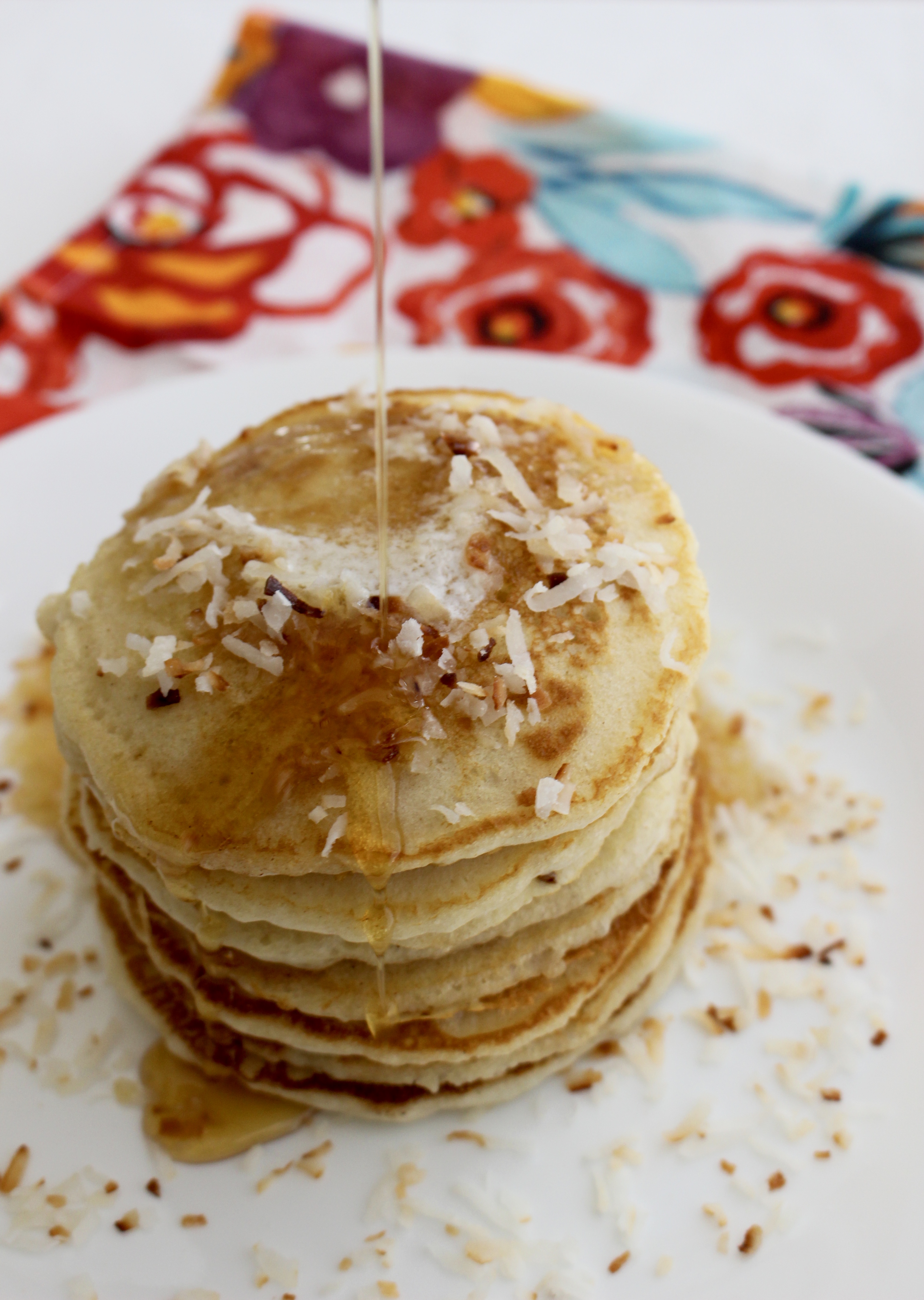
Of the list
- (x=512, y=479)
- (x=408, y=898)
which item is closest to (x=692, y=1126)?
(x=408, y=898)

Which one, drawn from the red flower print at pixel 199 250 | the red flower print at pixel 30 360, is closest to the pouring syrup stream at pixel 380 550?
the red flower print at pixel 30 360

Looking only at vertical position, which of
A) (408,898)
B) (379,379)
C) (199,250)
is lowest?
(199,250)

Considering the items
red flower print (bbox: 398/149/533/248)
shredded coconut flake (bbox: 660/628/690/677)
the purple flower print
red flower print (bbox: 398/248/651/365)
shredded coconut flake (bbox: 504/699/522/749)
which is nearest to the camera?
shredded coconut flake (bbox: 504/699/522/749)

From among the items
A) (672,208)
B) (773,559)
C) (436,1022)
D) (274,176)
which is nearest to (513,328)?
(672,208)

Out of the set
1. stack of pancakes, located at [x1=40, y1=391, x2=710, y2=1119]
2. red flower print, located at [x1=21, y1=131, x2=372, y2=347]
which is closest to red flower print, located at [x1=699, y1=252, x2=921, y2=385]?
red flower print, located at [x1=21, y1=131, x2=372, y2=347]

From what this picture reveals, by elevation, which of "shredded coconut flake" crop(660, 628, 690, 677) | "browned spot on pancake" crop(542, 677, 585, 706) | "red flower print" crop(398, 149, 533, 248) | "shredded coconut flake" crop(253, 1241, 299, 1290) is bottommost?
"shredded coconut flake" crop(253, 1241, 299, 1290)

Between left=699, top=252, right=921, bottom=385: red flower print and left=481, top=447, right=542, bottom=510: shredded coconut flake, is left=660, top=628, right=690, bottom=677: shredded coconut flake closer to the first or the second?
left=481, top=447, right=542, bottom=510: shredded coconut flake

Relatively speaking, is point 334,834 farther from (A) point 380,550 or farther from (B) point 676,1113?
(B) point 676,1113
